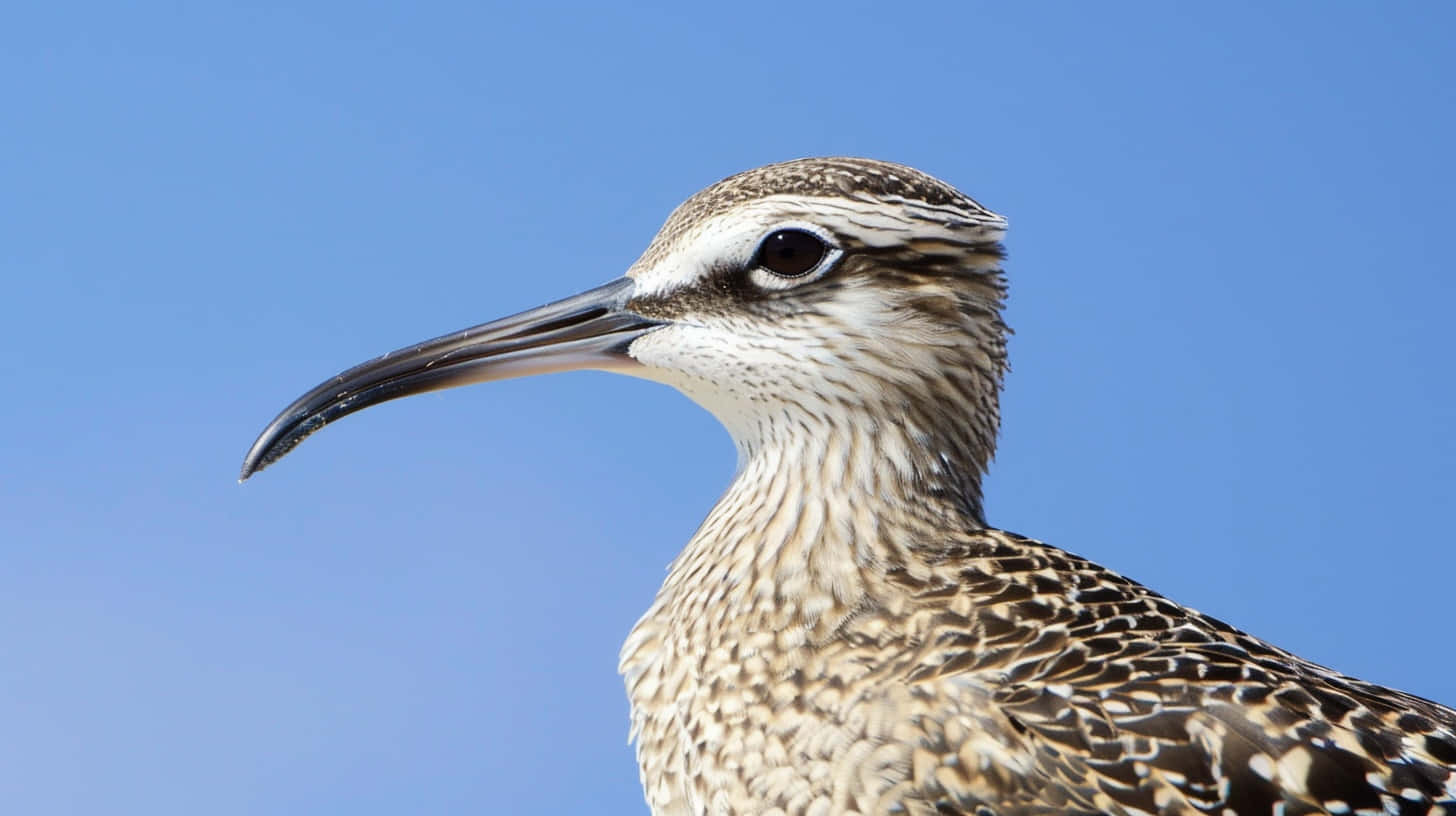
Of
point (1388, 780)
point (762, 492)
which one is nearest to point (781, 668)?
point (762, 492)

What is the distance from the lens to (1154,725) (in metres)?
3.04

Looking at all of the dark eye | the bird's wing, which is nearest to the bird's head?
the dark eye

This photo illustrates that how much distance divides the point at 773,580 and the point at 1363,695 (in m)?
1.20

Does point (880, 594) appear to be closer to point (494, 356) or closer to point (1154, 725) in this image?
point (1154, 725)

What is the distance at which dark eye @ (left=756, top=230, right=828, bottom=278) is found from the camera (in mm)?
3412

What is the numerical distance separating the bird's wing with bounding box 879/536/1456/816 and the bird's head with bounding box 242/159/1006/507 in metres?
0.53

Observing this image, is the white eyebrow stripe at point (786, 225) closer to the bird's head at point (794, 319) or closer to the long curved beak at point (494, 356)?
the bird's head at point (794, 319)

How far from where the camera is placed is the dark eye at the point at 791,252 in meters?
3.41

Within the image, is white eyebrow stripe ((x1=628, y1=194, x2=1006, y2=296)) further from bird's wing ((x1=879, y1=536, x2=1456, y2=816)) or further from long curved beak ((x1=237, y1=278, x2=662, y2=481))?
bird's wing ((x1=879, y1=536, x2=1456, y2=816))

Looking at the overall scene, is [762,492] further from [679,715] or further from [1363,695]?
[1363,695]

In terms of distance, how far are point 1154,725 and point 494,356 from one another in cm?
159

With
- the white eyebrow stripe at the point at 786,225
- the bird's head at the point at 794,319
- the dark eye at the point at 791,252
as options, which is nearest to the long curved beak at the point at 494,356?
the bird's head at the point at 794,319

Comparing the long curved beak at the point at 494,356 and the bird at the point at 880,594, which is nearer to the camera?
the bird at the point at 880,594

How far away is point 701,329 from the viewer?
3473mm
